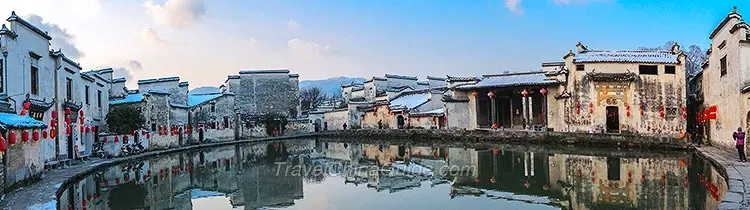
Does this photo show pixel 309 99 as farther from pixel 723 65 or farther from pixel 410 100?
pixel 723 65

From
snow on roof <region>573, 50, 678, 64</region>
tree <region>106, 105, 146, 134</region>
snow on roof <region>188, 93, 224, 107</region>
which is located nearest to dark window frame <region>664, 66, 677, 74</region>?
snow on roof <region>573, 50, 678, 64</region>

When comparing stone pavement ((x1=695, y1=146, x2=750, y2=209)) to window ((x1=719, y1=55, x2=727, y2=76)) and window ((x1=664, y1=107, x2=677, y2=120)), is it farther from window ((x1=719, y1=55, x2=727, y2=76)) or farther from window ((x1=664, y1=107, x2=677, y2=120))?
window ((x1=664, y1=107, x2=677, y2=120))

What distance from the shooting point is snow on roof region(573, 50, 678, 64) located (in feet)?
74.1

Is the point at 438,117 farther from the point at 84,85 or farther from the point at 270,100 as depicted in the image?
the point at 84,85

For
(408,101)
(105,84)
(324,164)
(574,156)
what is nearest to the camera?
(574,156)

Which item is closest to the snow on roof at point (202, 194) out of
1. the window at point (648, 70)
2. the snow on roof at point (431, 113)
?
the window at point (648, 70)

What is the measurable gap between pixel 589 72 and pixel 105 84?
22.7 meters

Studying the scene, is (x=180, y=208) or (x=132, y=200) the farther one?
(x=132, y=200)

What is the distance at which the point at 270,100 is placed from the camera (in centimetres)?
4084

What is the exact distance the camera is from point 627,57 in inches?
907

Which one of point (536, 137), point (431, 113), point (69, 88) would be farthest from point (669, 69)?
point (69, 88)

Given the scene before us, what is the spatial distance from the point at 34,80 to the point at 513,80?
22085mm

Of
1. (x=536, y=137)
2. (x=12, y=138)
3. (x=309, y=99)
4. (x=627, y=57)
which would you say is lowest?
(x=536, y=137)

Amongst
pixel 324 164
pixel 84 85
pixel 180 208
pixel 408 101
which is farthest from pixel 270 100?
pixel 180 208
